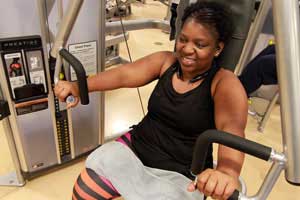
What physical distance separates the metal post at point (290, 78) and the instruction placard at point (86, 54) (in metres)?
0.99

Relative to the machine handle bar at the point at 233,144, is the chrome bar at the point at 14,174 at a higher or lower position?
lower

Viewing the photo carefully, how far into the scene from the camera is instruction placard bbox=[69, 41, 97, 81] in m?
1.36

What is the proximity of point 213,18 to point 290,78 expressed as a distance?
0.46m

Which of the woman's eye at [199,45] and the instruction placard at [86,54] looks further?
the instruction placard at [86,54]

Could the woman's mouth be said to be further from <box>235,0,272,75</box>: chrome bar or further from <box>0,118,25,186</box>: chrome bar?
<box>0,118,25,186</box>: chrome bar

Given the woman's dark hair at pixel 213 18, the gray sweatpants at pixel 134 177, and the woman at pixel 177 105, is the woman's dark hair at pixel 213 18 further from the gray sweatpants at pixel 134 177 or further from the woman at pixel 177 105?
the gray sweatpants at pixel 134 177

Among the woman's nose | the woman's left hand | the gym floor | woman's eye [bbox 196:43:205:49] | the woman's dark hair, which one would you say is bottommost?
the gym floor

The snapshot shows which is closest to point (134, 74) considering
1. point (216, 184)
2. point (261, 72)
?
point (216, 184)

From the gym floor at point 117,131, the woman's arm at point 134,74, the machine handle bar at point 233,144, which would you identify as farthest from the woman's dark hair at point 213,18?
the gym floor at point 117,131

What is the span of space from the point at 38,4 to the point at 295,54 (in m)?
0.99

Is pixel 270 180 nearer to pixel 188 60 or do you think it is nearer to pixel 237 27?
pixel 188 60

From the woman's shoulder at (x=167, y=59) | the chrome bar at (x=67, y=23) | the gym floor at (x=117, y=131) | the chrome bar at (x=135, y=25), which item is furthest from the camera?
the chrome bar at (x=135, y=25)

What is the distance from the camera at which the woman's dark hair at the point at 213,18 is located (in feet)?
3.10

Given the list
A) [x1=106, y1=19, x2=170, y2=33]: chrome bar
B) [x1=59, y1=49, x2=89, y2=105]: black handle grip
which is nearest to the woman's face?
[x1=59, y1=49, x2=89, y2=105]: black handle grip
